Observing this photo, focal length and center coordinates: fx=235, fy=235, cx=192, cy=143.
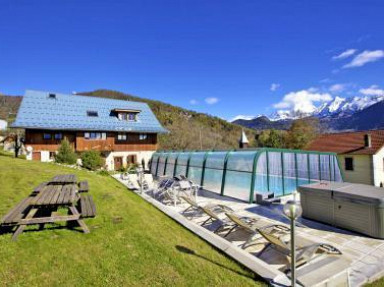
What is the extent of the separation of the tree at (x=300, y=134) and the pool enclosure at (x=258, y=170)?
18779mm

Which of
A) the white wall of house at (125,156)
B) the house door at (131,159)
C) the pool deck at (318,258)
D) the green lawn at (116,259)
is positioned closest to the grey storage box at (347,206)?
the pool deck at (318,258)

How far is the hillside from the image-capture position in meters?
46.0

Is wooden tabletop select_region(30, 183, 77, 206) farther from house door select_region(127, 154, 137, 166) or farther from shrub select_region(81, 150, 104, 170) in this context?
house door select_region(127, 154, 137, 166)

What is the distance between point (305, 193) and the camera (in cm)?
900

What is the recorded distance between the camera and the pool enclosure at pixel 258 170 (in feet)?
40.2

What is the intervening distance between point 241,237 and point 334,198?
362cm

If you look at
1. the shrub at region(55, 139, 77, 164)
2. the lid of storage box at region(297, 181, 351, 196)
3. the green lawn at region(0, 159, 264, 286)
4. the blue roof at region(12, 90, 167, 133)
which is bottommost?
the green lawn at region(0, 159, 264, 286)

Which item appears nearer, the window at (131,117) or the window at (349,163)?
the window at (349,163)

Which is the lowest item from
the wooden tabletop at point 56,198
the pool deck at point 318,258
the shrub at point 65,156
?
the pool deck at point 318,258

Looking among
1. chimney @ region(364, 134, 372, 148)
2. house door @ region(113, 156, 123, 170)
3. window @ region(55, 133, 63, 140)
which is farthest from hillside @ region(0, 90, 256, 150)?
chimney @ region(364, 134, 372, 148)

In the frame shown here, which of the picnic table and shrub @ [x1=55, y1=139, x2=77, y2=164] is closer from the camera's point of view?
the picnic table

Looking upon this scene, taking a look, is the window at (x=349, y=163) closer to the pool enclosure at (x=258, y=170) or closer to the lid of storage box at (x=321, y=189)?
the pool enclosure at (x=258, y=170)

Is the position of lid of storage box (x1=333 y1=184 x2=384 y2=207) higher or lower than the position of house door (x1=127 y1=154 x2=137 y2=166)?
lower

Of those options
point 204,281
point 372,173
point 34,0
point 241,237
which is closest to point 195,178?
point 241,237
